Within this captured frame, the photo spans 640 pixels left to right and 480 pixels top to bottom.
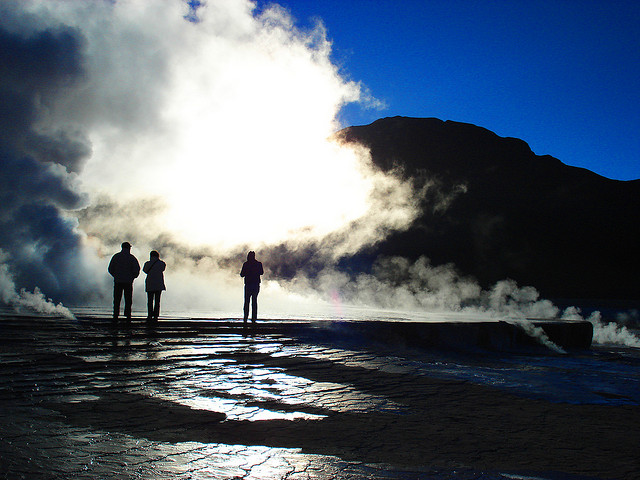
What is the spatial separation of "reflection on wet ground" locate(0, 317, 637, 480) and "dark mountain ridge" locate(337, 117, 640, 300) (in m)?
64.9

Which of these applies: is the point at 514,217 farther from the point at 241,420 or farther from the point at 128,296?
the point at 241,420

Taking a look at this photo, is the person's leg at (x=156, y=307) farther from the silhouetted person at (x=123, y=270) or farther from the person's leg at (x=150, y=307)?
the silhouetted person at (x=123, y=270)

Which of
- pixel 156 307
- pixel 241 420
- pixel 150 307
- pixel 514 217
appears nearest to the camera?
pixel 241 420

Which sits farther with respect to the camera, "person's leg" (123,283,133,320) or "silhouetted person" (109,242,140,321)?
"person's leg" (123,283,133,320)

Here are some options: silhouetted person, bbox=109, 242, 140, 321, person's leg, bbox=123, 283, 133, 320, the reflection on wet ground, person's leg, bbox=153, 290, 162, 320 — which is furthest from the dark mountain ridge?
the reflection on wet ground

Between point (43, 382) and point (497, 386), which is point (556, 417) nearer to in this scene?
point (497, 386)

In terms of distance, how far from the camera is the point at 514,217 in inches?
3317

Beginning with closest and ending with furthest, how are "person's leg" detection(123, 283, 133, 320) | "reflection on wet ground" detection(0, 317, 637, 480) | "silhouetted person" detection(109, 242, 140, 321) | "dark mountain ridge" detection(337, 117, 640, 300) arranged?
"reflection on wet ground" detection(0, 317, 637, 480), "silhouetted person" detection(109, 242, 140, 321), "person's leg" detection(123, 283, 133, 320), "dark mountain ridge" detection(337, 117, 640, 300)

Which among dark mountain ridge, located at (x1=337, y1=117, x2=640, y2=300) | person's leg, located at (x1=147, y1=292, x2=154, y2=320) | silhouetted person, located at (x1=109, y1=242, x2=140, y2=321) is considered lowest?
person's leg, located at (x1=147, y1=292, x2=154, y2=320)

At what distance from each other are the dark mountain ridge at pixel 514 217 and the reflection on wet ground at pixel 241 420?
Answer: 64.9m

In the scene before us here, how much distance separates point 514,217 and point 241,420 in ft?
286

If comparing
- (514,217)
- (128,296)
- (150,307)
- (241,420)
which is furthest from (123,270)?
(514,217)

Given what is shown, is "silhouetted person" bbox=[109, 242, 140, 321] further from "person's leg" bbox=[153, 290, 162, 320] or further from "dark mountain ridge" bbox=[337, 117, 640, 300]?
"dark mountain ridge" bbox=[337, 117, 640, 300]

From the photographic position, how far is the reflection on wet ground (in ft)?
8.63
